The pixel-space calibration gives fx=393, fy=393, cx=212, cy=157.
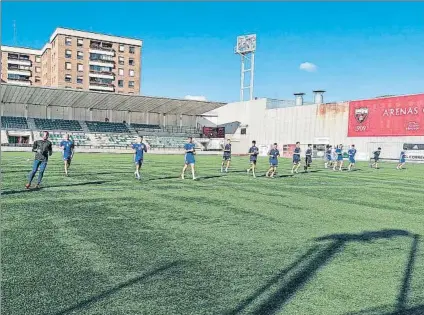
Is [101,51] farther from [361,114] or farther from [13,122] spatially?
[361,114]

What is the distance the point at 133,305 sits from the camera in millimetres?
4277

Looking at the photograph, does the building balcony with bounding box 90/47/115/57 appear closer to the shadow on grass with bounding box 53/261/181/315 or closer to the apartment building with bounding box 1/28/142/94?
the apartment building with bounding box 1/28/142/94

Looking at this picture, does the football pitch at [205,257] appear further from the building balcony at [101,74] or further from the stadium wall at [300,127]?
the building balcony at [101,74]

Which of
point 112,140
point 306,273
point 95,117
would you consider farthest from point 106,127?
point 306,273

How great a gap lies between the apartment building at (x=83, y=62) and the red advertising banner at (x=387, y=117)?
58.2 m

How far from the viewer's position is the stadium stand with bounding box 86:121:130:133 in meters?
64.1

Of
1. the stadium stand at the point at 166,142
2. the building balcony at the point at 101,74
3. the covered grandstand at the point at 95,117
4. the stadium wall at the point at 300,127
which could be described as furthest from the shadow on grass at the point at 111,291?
the building balcony at the point at 101,74

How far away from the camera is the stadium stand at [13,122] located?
184 feet

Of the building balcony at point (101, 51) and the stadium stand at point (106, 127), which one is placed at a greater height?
the building balcony at point (101, 51)

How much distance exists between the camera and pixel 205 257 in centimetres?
612

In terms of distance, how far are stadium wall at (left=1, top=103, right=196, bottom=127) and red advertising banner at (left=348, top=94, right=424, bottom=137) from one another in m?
34.0

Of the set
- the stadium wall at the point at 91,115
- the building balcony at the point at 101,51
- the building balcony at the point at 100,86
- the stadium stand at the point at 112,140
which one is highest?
the building balcony at the point at 101,51

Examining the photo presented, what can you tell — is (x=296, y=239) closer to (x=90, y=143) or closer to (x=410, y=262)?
(x=410, y=262)

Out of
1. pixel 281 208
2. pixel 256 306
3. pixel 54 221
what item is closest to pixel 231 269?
pixel 256 306
